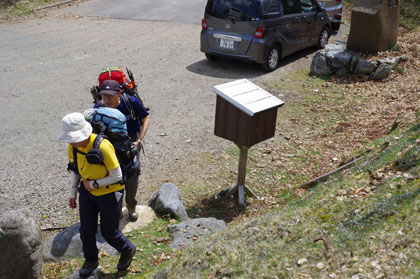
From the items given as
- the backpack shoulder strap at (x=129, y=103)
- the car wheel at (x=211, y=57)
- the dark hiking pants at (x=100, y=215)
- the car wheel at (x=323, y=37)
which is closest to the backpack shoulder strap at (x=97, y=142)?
the dark hiking pants at (x=100, y=215)

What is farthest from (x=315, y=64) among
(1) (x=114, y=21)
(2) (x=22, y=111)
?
(1) (x=114, y=21)

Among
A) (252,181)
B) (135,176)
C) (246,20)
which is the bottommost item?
(252,181)

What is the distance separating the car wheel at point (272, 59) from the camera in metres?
11.1

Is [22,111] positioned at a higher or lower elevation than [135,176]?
lower

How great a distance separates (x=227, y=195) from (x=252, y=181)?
69 cm

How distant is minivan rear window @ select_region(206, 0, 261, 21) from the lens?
10.7 m

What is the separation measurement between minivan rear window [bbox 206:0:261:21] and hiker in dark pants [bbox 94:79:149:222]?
627 cm

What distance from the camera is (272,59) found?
1135cm

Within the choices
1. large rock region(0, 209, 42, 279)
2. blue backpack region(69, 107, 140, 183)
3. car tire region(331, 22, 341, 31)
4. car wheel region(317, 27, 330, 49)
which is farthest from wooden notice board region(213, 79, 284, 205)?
car tire region(331, 22, 341, 31)

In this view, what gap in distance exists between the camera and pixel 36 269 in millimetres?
Result: 4492

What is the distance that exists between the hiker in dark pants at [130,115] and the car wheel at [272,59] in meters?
6.42

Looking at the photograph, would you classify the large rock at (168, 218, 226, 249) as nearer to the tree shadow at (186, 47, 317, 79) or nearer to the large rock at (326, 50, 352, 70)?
the tree shadow at (186, 47, 317, 79)

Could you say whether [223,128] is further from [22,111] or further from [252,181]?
[22,111]

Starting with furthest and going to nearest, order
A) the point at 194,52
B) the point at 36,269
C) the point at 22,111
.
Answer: the point at 194,52, the point at 22,111, the point at 36,269
